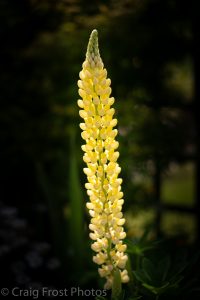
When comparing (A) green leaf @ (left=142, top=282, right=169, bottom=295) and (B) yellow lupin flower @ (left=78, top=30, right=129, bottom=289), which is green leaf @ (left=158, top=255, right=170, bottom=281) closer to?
(A) green leaf @ (left=142, top=282, right=169, bottom=295)

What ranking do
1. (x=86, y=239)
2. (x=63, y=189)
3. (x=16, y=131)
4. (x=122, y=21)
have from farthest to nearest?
(x=63, y=189) < (x=16, y=131) < (x=122, y=21) < (x=86, y=239)

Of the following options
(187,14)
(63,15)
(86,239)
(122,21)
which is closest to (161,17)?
(187,14)

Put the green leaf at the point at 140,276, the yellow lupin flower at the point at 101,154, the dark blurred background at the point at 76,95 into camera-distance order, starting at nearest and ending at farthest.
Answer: the yellow lupin flower at the point at 101,154
the green leaf at the point at 140,276
the dark blurred background at the point at 76,95

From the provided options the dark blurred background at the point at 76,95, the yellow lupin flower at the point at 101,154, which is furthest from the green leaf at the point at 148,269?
the dark blurred background at the point at 76,95

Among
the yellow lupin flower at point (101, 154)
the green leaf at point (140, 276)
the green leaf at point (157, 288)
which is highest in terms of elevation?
the yellow lupin flower at point (101, 154)

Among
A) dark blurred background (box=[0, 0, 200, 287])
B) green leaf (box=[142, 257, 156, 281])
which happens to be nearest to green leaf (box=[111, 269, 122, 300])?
green leaf (box=[142, 257, 156, 281])

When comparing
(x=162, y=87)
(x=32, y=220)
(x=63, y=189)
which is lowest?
(x=32, y=220)

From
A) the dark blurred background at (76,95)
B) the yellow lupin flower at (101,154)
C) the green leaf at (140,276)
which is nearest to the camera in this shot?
the yellow lupin flower at (101,154)

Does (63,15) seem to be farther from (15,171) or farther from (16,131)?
(15,171)

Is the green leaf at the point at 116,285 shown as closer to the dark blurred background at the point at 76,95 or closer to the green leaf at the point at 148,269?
the green leaf at the point at 148,269
